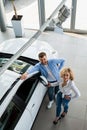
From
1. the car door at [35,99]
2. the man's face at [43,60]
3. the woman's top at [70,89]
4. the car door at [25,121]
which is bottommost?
the car door at [25,121]

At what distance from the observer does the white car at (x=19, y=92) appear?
3188mm

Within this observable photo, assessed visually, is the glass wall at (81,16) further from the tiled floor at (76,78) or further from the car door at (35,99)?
the car door at (35,99)

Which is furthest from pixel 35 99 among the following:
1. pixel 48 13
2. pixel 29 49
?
pixel 48 13

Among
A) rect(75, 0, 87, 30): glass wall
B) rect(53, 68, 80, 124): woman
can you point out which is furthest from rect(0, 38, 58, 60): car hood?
rect(75, 0, 87, 30): glass wall

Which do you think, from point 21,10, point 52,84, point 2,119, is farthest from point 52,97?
point 21,10

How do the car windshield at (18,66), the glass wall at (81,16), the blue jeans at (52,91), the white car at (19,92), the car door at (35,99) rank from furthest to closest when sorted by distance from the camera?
the glass wall at (81,16), the blue jeans at (52,91), the car windshield at (18,66), the car door at (35,99), the white car at (19,92)

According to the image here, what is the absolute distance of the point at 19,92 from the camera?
3660 millimetres

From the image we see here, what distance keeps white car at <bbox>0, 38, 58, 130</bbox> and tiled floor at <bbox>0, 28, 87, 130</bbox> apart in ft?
1.87

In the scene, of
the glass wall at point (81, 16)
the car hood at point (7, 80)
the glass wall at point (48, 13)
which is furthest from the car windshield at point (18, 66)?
the glass wall at point (81, 16)

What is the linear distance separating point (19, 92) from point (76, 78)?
7.06 ft

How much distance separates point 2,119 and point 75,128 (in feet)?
5.74

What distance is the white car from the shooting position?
10.5ft

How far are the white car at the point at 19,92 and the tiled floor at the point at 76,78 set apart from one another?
1.87 feet

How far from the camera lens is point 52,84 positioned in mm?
4070
